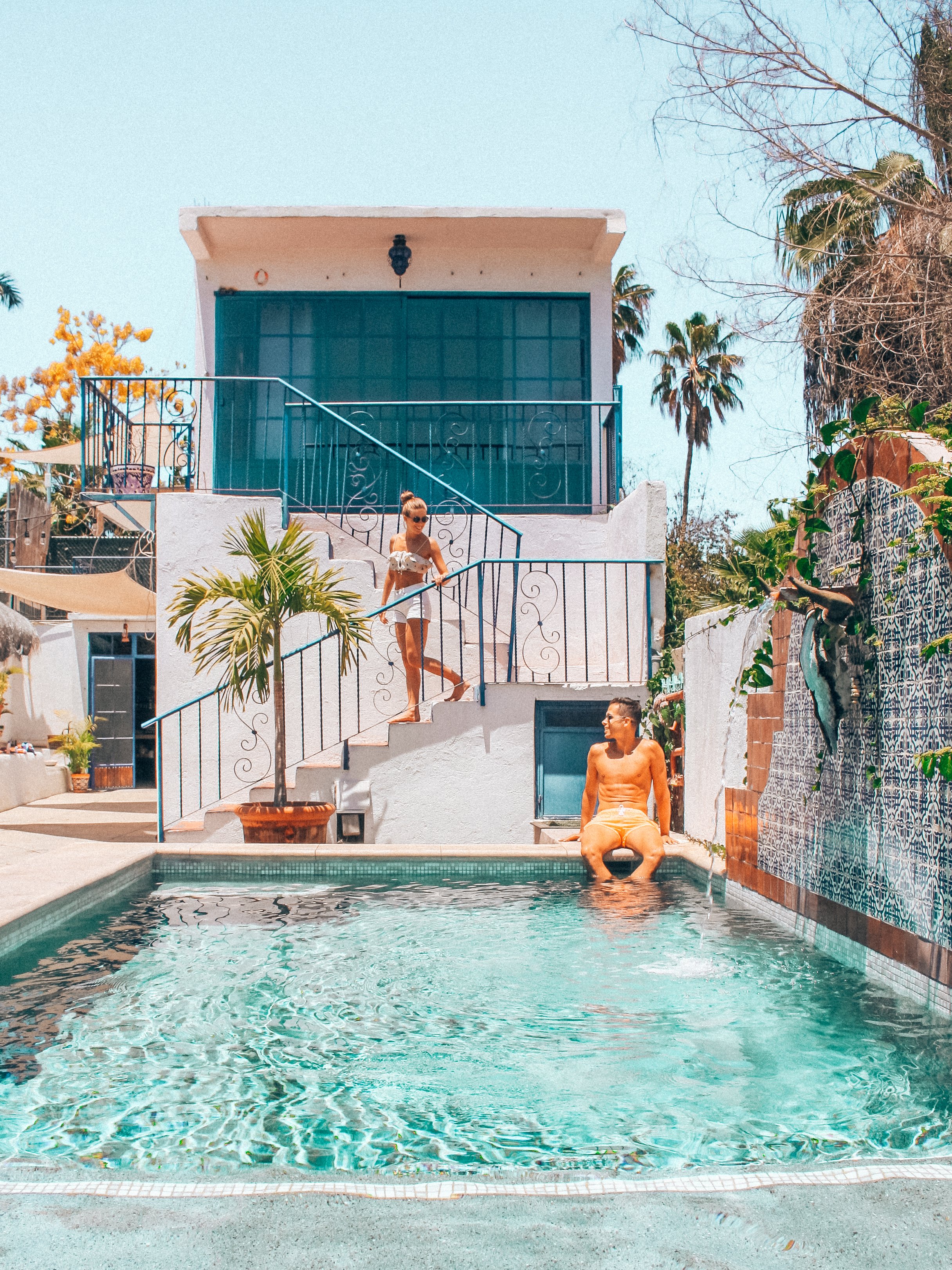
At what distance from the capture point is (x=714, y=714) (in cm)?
730

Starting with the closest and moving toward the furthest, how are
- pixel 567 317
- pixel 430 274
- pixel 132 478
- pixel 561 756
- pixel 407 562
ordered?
pixel 407 562
pixel 561 756
pixel 132 478
pixel 430 274
pixel 567 317

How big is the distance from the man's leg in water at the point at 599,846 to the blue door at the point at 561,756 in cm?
194

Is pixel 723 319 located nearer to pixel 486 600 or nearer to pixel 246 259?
pixel 486 600

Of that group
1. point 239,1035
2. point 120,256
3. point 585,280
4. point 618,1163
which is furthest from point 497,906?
point 120,256

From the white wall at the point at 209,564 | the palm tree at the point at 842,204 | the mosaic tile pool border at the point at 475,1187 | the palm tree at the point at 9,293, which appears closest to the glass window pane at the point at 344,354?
the white wall at the point at 209,564

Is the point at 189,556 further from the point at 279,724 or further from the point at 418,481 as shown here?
the point at 418,481

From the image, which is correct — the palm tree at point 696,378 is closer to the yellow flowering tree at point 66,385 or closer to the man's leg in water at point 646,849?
the yellow flowering tree at point 66,385

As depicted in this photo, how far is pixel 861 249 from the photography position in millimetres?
9148

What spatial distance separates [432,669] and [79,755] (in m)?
8.67

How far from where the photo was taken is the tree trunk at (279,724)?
7.80 metres

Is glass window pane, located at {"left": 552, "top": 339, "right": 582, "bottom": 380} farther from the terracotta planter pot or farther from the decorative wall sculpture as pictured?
the decorative wall sculpture

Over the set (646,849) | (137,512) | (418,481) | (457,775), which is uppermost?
(418,481)

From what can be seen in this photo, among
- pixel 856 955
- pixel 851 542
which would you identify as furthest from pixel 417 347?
pixel 856 955

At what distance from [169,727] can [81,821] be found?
233cm
